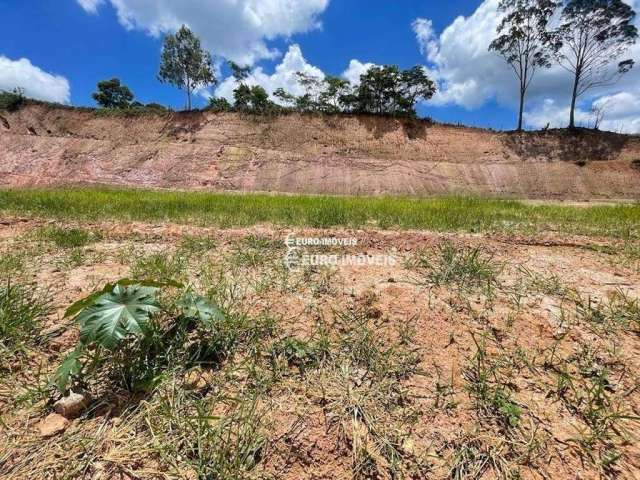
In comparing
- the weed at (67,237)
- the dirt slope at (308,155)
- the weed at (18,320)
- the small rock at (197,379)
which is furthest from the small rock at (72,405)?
the dirt slope at (308,155)

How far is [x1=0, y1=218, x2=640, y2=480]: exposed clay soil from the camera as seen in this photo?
1164 millimetres

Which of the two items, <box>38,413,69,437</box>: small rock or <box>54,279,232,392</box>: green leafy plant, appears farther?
<box>54,279,232,392</box>: green leafy plant

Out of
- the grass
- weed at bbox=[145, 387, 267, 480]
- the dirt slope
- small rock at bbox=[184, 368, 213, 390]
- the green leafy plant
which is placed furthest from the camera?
the dirt slope

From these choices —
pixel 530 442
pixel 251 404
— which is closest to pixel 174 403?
pixel 251 404

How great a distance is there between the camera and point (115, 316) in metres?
1.41

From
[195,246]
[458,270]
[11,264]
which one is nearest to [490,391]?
[458,270]

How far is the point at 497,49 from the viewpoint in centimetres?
2420

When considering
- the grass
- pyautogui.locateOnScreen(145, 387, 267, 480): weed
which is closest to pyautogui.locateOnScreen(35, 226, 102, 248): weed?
the grass

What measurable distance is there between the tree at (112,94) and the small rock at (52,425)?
150 ft

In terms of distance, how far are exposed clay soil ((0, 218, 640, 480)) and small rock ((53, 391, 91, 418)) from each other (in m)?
0.06

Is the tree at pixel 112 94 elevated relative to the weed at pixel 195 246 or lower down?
elevated

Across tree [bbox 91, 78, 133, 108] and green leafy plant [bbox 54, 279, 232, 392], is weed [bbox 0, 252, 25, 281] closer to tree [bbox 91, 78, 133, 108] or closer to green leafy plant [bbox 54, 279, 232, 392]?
green leafy plant [bbox 54, 279, 232, 392]

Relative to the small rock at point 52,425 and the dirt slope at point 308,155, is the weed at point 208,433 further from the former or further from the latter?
the dirt slope at point 308,155

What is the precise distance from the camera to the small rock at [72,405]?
4.32 ft
